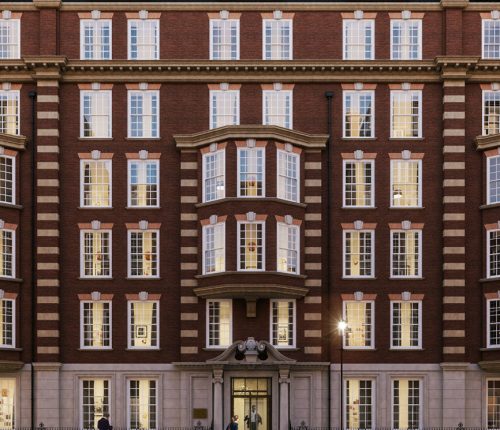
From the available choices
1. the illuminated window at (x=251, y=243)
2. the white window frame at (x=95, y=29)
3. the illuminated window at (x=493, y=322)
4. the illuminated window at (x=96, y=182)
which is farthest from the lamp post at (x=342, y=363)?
the white window frame at (x=95, y=29)

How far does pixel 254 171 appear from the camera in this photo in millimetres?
40406

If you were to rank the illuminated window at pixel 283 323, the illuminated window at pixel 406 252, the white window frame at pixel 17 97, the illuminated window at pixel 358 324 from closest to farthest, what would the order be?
1. the illuminated window at pixel 283 323
2. the illuminated window at pixel 358 324
3. the illuminated window at pixel 406 252
4. the white window frame at pixel 17 97


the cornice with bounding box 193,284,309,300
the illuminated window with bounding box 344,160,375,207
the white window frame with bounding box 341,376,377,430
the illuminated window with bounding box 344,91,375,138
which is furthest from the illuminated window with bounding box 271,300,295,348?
the illuminated window with bounding box 344,91,375,138

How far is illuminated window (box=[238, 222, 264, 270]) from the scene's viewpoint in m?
40.0

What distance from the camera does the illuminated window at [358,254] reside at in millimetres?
41500

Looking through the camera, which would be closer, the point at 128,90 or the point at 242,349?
the point at 242,349

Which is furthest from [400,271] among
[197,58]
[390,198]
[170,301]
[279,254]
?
[197,58]

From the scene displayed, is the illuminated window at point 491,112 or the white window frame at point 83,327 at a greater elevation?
the illuminated window at point 491,112

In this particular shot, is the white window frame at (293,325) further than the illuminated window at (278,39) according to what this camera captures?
No

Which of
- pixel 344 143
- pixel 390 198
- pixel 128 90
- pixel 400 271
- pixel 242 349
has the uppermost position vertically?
pixel 128 90

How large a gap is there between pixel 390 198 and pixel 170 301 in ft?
40.7

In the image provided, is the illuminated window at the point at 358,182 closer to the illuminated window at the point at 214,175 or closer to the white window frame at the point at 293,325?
the white window frame at the point at 293,325

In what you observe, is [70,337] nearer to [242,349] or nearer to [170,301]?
[170,301]

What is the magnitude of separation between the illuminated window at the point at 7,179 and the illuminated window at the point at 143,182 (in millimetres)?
5840
